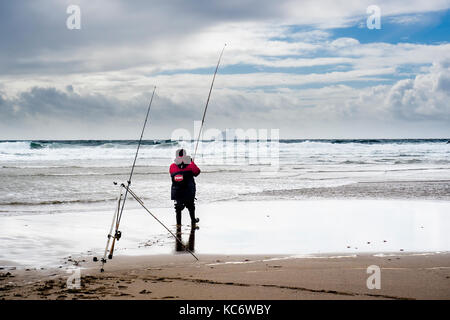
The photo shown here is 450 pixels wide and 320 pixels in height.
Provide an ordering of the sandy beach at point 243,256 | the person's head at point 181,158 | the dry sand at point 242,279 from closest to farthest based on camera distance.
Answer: the dry sand at point 242,279
the sandy beach at point 243,256
the person's head at point 181,158

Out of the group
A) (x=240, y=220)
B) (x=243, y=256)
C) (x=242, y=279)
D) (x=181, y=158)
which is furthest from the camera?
(x=240, y=220)

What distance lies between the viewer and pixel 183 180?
28.8 ft

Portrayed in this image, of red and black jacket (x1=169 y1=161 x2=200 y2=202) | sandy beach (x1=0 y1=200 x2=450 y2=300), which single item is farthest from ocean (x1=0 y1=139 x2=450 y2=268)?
red and black jacket (x1=169 y1=161 x2=200 y2=202)

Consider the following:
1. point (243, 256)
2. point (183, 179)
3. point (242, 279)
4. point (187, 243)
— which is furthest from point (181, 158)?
point (242, 279)

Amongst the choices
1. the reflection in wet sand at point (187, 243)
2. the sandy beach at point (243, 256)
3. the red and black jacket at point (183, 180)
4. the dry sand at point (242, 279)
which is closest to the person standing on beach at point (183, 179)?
the red and black jacket at point (183, 180)

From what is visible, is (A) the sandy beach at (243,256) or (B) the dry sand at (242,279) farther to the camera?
(A) the sandy beach at (243,256)

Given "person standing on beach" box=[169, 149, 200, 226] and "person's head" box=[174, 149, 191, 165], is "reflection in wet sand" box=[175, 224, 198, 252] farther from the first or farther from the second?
"person's head" box=[174, 149, 191, 165]

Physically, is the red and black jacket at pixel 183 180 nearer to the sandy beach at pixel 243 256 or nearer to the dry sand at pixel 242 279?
the sandy beach at pixel 243 256

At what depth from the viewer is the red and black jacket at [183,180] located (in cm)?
873

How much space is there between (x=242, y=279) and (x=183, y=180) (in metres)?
3.84

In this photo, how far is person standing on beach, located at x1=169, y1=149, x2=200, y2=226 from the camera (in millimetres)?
8703

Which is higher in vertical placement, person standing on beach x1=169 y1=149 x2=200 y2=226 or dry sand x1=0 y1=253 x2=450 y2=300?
person standing on beach x1=169 y1=149 x2=200 y2=226

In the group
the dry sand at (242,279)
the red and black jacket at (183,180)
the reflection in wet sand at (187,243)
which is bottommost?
the dry sand at (242,279)

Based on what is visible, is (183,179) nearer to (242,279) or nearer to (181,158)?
(181,158)
